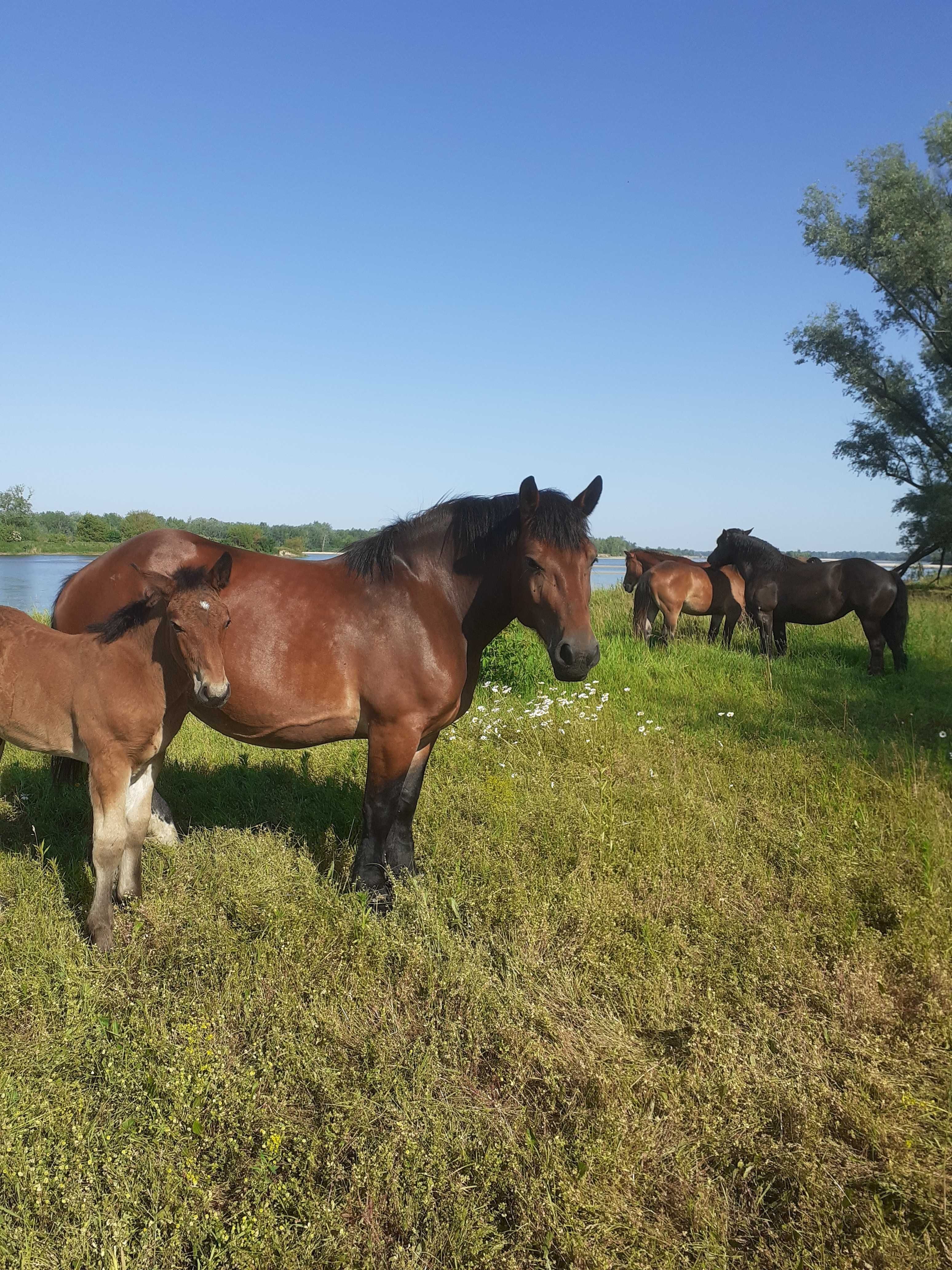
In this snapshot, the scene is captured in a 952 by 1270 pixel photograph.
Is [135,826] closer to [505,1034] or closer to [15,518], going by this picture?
[505,1034]

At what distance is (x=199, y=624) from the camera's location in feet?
10.5

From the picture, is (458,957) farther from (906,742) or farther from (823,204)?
(823,204)

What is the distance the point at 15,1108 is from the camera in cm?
233

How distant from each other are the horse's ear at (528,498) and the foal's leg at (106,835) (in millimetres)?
2388

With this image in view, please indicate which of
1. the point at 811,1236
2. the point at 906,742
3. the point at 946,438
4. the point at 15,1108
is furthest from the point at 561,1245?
the point at 946,438

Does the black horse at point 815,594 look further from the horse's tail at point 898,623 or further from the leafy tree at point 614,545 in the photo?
the leafy tree at point 614,545

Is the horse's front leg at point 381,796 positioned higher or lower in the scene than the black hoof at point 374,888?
higher

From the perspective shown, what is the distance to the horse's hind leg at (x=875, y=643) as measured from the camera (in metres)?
9.37

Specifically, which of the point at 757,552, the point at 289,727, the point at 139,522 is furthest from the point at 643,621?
the point at 139,522

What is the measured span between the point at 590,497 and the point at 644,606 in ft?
30.6

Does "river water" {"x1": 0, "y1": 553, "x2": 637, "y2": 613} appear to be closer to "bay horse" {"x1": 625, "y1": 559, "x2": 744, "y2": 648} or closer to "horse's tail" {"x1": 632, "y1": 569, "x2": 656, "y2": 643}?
"horse's tail" {"x1": 632, "y1": 569, "x2": 656, "y2": 643}

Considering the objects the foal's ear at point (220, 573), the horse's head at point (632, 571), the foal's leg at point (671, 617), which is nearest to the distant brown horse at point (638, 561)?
the horse's head at point (632, 571)

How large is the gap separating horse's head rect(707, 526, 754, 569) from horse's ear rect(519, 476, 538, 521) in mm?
8750

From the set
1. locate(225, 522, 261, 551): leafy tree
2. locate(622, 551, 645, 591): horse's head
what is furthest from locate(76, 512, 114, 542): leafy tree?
locate(622, 551, 645, 591): horse's head
